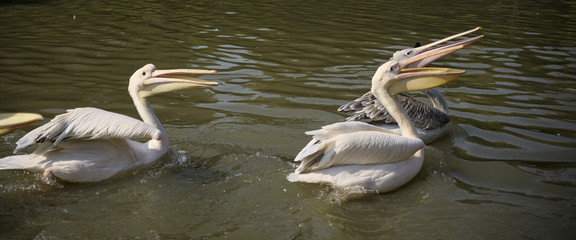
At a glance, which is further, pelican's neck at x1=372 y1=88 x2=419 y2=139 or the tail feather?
pelican's neck at x1=372 y1=88 x2=419 y2=139

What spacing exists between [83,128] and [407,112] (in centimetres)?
245

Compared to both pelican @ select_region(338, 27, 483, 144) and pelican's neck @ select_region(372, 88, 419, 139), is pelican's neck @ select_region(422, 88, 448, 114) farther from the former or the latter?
pelican's neck @ select_region(372, 88, 419, 139)

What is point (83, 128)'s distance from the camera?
9.44ft

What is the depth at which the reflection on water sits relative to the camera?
274 cm

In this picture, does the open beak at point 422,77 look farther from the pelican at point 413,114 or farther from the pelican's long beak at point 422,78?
the pelican at point 413,114

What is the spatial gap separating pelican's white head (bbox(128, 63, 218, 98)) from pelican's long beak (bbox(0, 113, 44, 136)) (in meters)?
1.24

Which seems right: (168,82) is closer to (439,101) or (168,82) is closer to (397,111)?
(397,111)

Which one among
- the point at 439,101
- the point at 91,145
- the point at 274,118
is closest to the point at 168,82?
the point at 91,145

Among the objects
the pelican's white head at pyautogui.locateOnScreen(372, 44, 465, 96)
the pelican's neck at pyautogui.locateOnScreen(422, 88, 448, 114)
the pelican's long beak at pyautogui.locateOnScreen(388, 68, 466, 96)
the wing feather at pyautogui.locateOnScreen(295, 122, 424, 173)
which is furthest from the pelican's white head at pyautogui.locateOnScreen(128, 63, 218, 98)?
the pelican's neck at pyautogui.locateOnScreen(422, 88, 448, 114)

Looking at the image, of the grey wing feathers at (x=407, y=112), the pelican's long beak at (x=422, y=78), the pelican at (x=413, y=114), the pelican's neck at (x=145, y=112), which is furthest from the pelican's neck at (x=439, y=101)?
the pelican's neck at (x=145, y=112)

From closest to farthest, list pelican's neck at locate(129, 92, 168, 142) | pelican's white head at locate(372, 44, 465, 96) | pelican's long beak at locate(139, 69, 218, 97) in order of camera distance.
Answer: pelican's white head at locate(372, 44, 465, 96) < pelican's long beak at locate(139, 69, 218, 97) < pelican's neck at locate(129, 92, 168, 142)

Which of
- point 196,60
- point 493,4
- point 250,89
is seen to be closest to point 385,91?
point 250,89

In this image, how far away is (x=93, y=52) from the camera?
6.02 metres

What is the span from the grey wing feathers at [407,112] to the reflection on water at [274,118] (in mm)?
200
